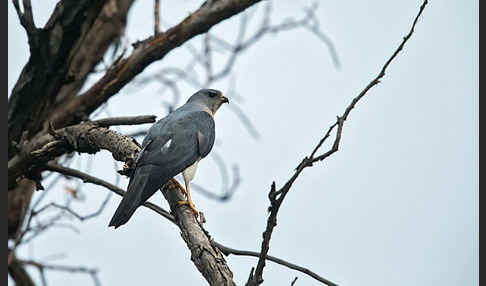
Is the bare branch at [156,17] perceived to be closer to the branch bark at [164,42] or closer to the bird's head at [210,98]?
the branch bark at [164,42]

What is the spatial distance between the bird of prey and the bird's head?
0.29 metres

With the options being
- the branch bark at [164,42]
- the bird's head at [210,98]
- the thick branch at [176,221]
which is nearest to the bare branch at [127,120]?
the thick branch at [176,221]

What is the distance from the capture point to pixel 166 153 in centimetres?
445

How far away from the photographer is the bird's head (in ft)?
20.3

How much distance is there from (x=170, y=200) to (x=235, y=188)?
2.27 meters

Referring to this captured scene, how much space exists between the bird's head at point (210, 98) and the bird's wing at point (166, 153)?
66 cm

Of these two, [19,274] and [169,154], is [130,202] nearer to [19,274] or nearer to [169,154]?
[169,154]

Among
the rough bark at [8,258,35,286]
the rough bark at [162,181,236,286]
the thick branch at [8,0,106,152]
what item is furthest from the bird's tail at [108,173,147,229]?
the rough bark at [8,258,35,286]

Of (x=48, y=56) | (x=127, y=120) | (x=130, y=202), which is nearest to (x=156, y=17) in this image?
(x=48, y=56)

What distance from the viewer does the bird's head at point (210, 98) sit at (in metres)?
6.19

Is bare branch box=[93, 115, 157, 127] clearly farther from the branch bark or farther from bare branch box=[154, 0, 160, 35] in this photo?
bare branch box=[154, 0, 160, 35]

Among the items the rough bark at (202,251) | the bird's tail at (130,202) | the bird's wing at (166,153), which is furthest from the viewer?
the bird's wing at (166,153)

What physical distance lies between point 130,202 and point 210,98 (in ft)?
8.53

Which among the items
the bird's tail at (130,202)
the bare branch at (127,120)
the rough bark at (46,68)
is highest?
the rough bark at (46,68)
